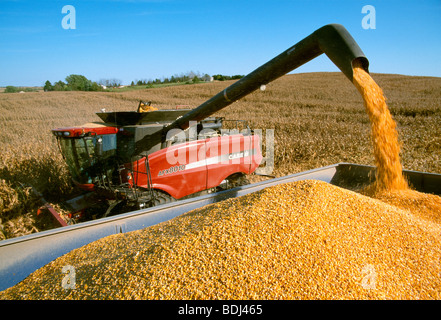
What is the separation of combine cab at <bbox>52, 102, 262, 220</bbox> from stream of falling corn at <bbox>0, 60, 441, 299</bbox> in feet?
3.92

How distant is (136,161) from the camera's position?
334 cm

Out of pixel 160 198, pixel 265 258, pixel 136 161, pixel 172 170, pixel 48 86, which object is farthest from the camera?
pixel 48 86

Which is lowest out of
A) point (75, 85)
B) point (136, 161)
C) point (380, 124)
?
point (136, 161)

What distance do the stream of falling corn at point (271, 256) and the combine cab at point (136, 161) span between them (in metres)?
1.19

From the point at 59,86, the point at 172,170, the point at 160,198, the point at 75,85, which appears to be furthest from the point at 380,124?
the point at 59,86

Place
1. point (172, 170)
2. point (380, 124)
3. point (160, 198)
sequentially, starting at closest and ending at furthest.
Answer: point (380, 124) → point (160, 198) → point (172, 170)

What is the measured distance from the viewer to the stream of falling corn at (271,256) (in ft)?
4.91

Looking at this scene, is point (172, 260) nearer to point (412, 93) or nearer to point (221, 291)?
point (221, 291)

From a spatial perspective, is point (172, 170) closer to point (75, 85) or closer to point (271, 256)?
point (271, 256)

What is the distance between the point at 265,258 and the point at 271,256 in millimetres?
45

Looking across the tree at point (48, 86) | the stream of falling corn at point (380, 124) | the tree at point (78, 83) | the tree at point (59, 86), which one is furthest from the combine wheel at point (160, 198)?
the tree at point (48, 86)

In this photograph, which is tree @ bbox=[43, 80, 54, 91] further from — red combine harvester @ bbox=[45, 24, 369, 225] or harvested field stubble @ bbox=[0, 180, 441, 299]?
harvested field stubble @ bbox=[0, 180, 441, 299]
